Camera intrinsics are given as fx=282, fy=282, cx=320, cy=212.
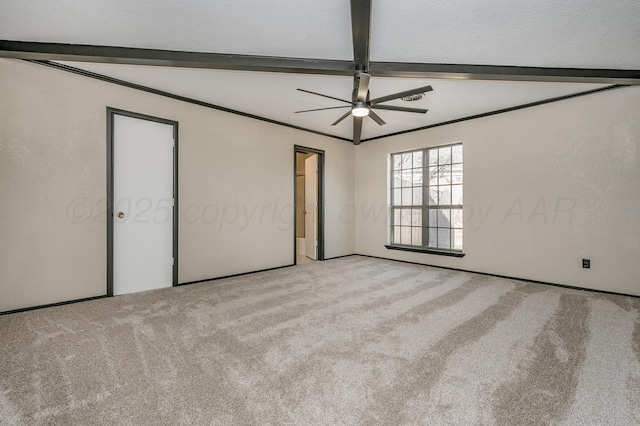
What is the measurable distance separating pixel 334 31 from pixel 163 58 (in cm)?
169

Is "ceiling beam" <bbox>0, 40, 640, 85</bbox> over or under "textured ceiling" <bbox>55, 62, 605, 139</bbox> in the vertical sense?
under

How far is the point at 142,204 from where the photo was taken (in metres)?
3.68

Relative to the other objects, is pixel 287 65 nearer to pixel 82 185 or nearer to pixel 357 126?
pixel 357 126

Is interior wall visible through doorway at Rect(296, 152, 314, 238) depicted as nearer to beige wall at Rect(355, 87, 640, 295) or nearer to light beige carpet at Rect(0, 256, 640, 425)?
beige wall at Rect(355, 87, 640, 295)

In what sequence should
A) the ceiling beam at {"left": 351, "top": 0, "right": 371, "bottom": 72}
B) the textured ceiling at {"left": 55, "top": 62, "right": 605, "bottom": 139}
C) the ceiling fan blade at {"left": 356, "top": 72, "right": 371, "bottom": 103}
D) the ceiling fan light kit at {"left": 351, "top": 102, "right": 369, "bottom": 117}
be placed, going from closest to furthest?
the ceiling beam at {"left": 351, "top": 0, "right": 371, "bottom": 72} < the ceiling fan blade at {"left": 356, "top": 72, "right": 371, "bottom": 103} < the ceiling fan light kit at {"left": 351, "top": 102, "right": 369, "bottom": 117} < the textured ceiling at {"left": 55, "top": 62, "right": 605, "bottom": 139}

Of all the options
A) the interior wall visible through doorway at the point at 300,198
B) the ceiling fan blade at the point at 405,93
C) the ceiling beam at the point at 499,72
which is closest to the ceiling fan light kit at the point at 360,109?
the ceiling fan blade at the point at 405,93

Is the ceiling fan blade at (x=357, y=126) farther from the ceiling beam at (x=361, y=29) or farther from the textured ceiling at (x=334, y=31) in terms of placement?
the ceiling beam at (x=361, y=29)

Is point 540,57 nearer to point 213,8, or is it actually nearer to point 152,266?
point 213,8

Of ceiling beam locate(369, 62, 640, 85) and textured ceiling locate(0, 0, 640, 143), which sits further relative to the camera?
ceiling beam locate(369, 62, 640, 85)

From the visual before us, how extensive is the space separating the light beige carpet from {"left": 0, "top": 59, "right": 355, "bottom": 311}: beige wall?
0.51m

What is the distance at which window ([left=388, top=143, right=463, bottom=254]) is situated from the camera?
508 centimetres

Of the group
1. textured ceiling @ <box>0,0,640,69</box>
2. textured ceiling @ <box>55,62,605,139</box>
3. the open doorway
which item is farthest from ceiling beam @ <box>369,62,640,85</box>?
the open doorway

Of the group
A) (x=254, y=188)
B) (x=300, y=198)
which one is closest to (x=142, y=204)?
(x=254, y=188)

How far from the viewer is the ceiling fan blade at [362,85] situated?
2641mm
